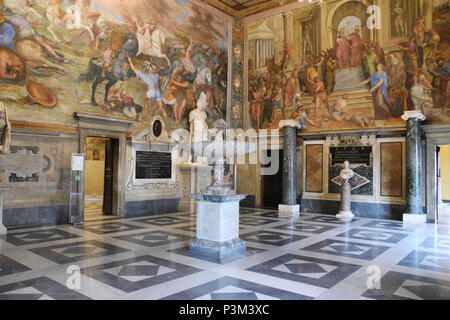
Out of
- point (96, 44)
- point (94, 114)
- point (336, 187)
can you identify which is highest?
point (96, 44)

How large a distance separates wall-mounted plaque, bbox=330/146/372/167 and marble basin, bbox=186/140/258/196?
6.85 meters

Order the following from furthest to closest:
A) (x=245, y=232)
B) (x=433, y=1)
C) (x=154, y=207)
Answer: (x=154, y=207) < (x=433, y=1) < (x=245, y=232)

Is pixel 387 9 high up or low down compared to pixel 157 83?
up

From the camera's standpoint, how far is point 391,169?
10.5 metres

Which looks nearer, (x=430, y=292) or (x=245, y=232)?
(x=430, y=292)

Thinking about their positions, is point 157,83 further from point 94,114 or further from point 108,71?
point 94,114

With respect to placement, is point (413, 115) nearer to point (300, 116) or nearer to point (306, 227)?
point (300, 116)

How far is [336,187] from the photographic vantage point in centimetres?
1136


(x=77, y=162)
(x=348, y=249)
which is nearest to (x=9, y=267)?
(x=77, y=162)

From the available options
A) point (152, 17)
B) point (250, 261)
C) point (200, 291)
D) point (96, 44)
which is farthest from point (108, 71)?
point (200, 291)

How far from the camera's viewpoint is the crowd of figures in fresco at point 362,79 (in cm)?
988

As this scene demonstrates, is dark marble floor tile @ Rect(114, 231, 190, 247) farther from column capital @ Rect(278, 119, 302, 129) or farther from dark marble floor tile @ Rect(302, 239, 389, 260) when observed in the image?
column capital @ Rect(278, 119, 302, 129)

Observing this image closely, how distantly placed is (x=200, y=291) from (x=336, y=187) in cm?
867
